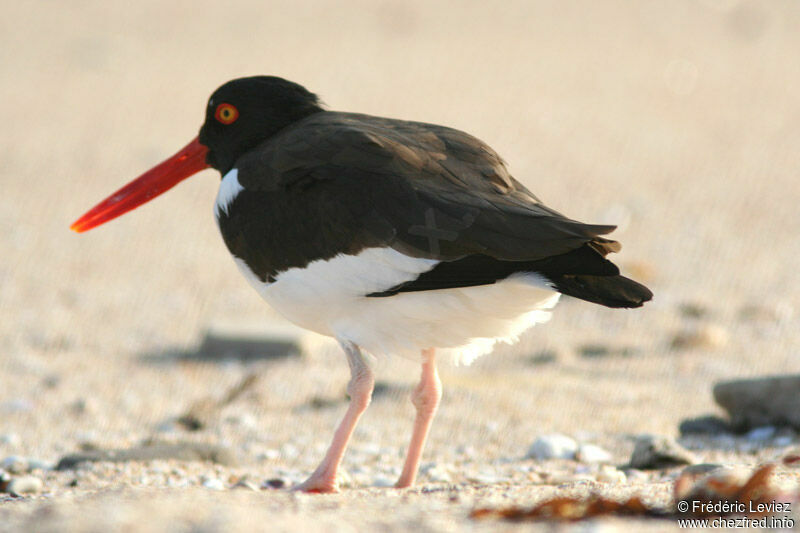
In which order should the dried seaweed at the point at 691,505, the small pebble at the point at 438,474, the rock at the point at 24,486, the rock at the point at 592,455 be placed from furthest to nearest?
the rock at the point at 592,455 < the small pebble at the point at 438,474 < the rock at the point at 24,486 < the dried seaweed at the point at 691,505

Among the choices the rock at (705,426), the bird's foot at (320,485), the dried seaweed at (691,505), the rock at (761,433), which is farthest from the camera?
the rock at (705,426)

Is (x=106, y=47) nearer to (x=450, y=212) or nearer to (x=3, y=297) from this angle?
(x=3, y=297)

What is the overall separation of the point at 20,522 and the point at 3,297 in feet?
19.0

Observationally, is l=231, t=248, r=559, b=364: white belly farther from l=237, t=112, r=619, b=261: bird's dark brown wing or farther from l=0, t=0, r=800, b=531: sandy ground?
l=0, t=0, r=800, b=531: sandy ground

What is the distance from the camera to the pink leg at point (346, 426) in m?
4.35

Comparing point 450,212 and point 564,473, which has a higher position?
point 450,212

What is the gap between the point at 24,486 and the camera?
4.50m

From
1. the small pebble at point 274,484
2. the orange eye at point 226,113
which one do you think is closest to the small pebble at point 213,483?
the small pebble at point 274,484

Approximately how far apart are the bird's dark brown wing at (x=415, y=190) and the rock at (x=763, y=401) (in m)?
1.92

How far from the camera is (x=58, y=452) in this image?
212 inches

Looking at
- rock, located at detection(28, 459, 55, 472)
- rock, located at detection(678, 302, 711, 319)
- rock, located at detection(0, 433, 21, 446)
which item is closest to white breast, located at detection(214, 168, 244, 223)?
rock, located at detection(28, 459, 55, 472)

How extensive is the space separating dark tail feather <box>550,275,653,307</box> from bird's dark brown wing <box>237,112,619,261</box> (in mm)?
121

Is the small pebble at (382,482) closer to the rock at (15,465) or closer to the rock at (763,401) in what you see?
the rock at (15,465)

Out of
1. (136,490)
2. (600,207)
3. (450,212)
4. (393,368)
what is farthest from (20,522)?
(600,207)
